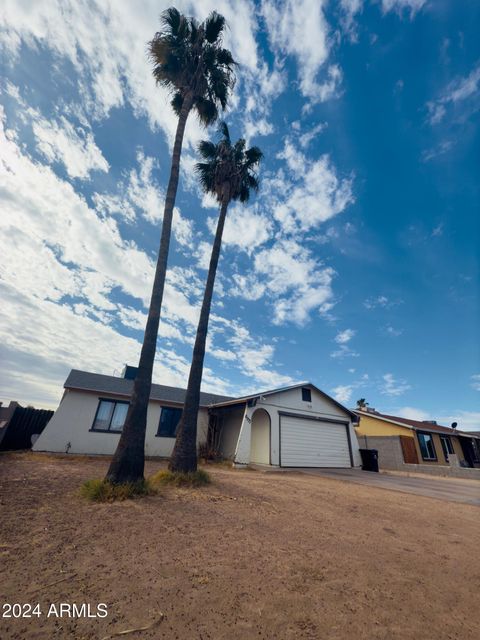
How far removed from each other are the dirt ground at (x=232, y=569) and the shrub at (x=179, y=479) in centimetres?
151

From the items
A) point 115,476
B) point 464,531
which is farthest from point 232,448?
point 464,531

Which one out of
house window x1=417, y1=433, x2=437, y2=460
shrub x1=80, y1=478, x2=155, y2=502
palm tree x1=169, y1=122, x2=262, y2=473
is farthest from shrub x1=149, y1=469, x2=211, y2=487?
house window x1=417, y1=433, x2=437, y2=460

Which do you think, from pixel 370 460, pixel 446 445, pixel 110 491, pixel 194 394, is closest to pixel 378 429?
pixel 370 460

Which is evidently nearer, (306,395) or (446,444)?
(306,395)

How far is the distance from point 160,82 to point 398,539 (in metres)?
14.8

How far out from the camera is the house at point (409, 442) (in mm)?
19703

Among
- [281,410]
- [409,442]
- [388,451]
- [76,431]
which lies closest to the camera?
[76,431]

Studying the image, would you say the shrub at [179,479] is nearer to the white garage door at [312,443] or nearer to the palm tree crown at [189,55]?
the white garage door at [312,443]

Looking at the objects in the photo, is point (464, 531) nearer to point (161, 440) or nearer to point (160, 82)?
point (161, 440)

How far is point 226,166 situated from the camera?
40.4ft

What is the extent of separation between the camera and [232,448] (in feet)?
51.5

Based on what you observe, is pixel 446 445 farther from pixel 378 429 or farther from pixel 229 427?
pixel 229 427

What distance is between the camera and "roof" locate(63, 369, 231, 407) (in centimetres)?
1394

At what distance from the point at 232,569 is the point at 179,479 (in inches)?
189
